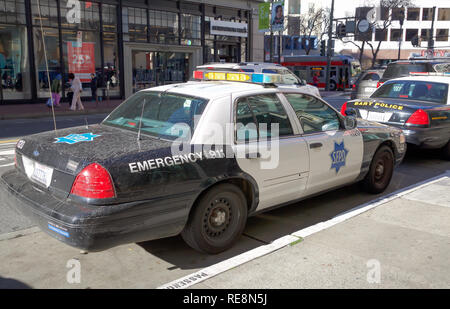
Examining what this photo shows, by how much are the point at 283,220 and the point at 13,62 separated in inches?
682

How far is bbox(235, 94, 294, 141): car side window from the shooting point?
4168 millimetres

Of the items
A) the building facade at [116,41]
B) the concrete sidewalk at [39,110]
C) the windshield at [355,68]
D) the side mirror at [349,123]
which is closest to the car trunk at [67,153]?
the side mirror at [349,123]

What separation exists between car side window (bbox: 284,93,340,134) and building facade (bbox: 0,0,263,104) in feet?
45.6

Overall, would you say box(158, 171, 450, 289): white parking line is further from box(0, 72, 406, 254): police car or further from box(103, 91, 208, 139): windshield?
box(103, 91, 208, 139): windshield

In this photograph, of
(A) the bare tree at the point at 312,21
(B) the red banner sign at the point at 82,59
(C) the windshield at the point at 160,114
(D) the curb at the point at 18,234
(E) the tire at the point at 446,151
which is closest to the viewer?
(C) the windshield at the point at 160,114

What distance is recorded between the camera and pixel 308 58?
3519 cm

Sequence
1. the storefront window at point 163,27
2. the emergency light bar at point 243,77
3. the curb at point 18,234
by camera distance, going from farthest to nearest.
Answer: the storefront window at point 163,27 → the emergency light bar at point 243,77 → the curb at point 18,234

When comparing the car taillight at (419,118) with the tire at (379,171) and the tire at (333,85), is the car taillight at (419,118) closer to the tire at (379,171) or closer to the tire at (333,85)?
the tire at (379,171)

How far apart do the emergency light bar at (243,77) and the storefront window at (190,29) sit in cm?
2010

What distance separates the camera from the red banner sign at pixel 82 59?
20.1 metres

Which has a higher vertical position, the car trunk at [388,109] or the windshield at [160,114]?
the windshield at [160,114]

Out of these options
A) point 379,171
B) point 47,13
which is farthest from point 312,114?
point 47,13

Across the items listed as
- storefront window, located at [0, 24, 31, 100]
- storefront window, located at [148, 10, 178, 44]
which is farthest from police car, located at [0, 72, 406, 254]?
storefront window, located at [148, 10, 178, 44]

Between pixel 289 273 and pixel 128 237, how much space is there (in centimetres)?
137
